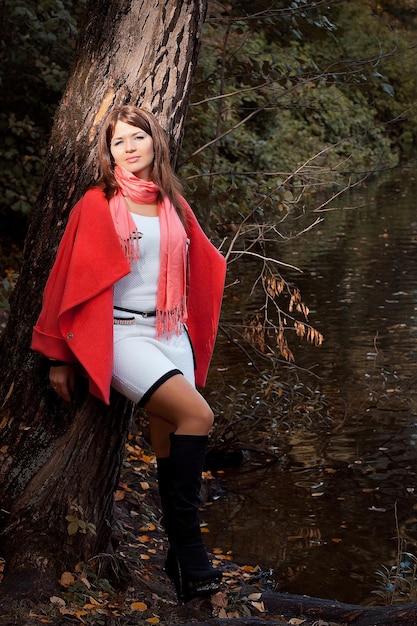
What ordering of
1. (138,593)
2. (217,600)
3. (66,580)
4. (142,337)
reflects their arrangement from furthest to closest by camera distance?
(138,593)
(66,580)
(217,600)
(142,337)

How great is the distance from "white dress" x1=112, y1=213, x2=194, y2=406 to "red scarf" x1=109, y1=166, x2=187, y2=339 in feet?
0.11

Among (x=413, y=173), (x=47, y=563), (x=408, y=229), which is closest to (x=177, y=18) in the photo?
(x=47, y=563)

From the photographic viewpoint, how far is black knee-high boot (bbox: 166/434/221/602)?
12.4 ft

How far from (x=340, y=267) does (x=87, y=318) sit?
9.76 metres

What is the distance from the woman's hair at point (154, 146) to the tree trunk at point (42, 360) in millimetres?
128

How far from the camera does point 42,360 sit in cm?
411

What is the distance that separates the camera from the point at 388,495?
6180 millimetres

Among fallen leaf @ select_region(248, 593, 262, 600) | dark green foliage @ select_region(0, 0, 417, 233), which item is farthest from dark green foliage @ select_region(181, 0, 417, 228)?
fallen leaf @ select_region(248, 593, 262, 600)

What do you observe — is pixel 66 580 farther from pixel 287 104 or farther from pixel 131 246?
pixel 287 104

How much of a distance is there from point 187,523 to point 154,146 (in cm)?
145

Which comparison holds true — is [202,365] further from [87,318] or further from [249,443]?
[249,443]

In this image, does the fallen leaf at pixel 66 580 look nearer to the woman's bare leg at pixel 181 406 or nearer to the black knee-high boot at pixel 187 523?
the black knee-high boot at pixel 187 523

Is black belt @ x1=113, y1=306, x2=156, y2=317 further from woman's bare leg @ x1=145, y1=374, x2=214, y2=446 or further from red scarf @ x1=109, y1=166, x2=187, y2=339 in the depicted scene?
woman's bare leg @ x1=145, y1=374, x2=214, y2=446

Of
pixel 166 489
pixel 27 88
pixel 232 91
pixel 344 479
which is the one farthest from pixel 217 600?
pixel 232 91
